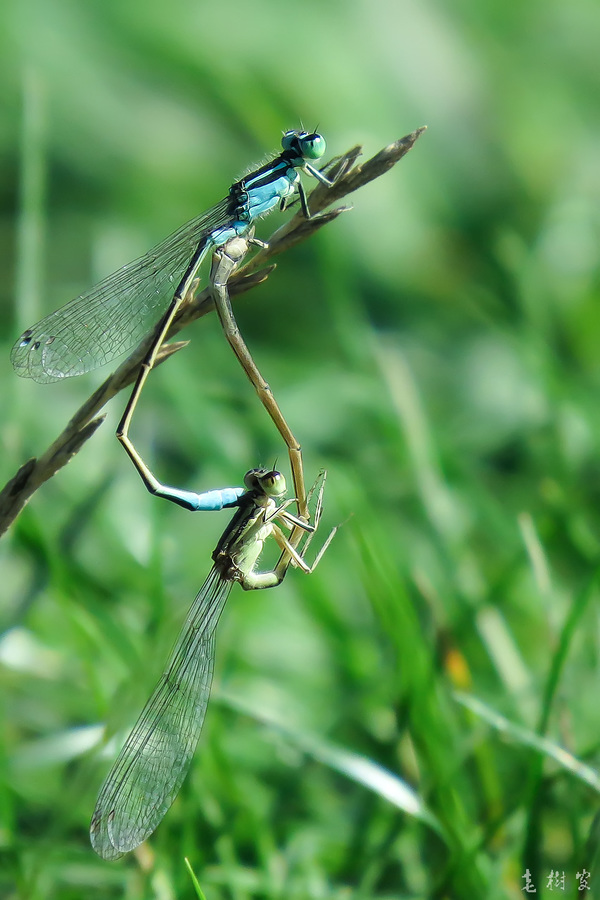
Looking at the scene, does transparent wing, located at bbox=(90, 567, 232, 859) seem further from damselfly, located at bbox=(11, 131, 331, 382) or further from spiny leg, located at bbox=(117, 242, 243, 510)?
damselfly, located at bbox=(11, 131, 331, 382)

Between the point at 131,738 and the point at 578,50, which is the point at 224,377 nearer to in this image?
the point at 131,738

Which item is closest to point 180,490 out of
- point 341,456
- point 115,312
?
point 115,312

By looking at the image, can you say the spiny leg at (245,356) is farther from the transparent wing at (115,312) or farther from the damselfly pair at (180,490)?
the transparent wing at (115,312)

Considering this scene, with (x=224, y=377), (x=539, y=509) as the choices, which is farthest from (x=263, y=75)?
(x=539, y=509)

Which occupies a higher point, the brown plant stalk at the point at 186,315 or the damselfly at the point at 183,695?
the brown plant stalk at the point at 186,315

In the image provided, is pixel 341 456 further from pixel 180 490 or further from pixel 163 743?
pixel 163 743

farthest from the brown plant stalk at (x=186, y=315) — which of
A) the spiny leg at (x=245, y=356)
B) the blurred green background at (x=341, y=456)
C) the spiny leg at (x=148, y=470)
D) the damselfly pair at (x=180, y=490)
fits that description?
the blurred green background at (x=341, y=456)

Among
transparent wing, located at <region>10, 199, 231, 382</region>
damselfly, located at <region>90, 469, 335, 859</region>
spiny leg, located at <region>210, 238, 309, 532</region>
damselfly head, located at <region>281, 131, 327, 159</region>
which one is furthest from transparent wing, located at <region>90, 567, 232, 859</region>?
damselfly head, located at <region>281, 131, 327, 159</region>

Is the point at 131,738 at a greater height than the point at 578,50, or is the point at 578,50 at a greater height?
the point at 578,50
